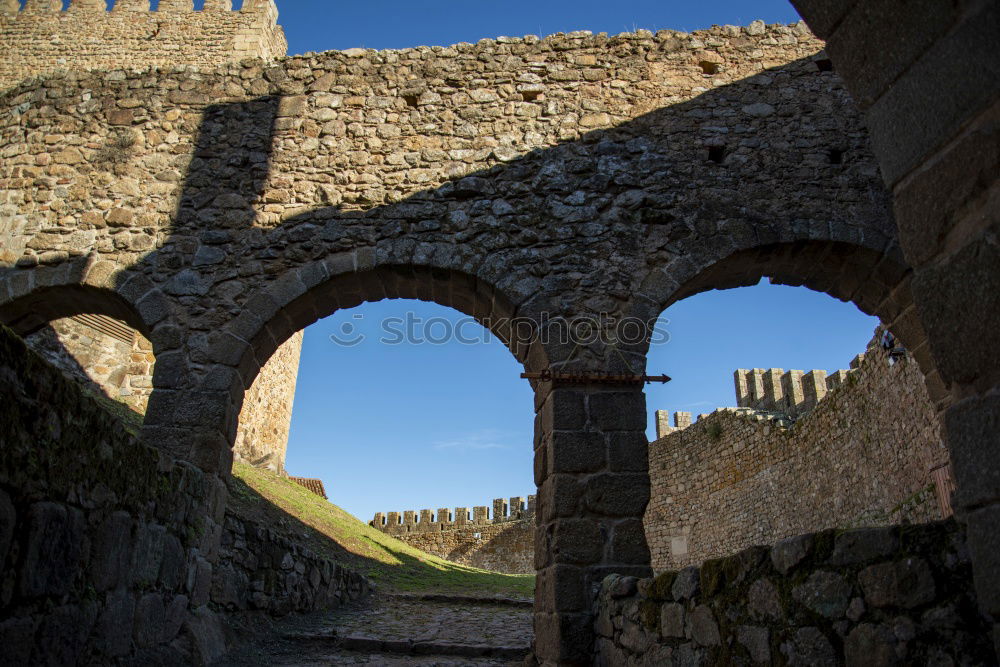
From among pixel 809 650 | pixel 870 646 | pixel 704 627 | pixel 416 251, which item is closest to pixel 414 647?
pixel 416 251

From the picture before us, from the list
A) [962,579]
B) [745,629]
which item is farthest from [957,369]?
[745,629]

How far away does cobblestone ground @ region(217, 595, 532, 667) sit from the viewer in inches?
202

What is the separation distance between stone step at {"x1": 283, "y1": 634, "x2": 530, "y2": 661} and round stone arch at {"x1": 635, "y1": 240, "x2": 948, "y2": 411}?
2.73 m

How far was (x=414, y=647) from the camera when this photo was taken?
5512mm

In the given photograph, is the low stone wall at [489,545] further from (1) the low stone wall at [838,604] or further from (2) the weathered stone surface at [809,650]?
(2) the weathered stone surface at [809,650]

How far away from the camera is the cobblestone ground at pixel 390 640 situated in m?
5.13

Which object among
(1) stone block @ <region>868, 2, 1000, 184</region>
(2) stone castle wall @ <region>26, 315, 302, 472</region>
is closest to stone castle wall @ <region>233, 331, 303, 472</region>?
(2) stone castle wall @ <region>26, 315, 302, 472</region>

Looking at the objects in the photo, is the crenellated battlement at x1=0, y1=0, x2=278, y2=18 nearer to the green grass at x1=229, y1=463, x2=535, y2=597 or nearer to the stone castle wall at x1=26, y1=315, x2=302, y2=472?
the stone castle wall at x1=26, y1=315, x2=302, y2=472

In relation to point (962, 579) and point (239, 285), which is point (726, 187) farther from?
point (962, 579)

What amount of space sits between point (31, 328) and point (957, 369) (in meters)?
6.94

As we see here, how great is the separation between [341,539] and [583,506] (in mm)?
6332

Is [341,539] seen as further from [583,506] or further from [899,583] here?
[899,583]

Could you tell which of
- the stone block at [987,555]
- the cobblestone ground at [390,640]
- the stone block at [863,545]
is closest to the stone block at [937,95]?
the stone block at [987,555]

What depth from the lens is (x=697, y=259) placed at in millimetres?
5762
